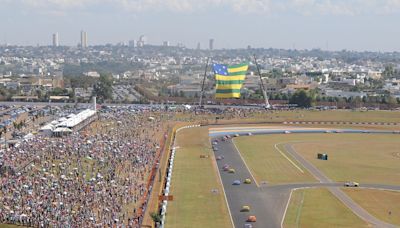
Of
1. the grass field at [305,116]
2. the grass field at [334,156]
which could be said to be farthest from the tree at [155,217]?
the grass field at [305,116]

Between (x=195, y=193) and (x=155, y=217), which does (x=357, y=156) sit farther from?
(x=155, y=217)

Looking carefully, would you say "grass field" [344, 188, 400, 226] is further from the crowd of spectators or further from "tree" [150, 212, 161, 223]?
the crowd of spectators

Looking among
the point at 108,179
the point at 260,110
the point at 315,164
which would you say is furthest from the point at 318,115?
the point at 108,179

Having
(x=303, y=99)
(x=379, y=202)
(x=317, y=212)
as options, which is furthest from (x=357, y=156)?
(x=303, y=99)

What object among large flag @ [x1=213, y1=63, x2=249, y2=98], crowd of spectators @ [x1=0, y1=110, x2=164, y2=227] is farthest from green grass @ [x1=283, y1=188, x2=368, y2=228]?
large flag @ [x1=213, y1=63, x2=249, y2=98]

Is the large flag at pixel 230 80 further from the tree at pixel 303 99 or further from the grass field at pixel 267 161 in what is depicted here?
the grass field at pixel 267 161

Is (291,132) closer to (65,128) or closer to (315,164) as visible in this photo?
(315,164)
